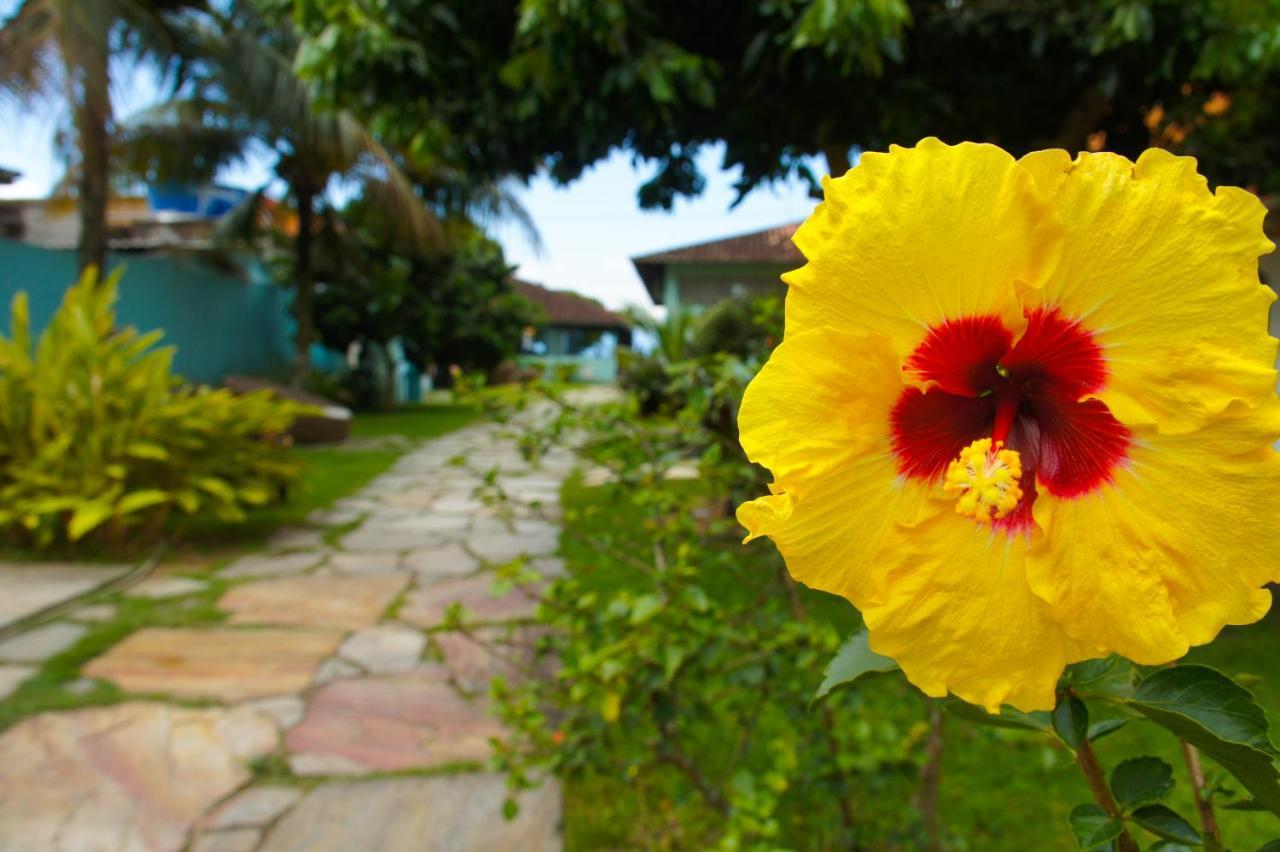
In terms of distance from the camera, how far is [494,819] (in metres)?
2.15

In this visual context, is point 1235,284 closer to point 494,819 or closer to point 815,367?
point 815,367

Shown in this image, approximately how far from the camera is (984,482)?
471 mm

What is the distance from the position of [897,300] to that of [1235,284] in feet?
0.54

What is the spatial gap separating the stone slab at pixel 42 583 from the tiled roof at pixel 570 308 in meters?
27.8

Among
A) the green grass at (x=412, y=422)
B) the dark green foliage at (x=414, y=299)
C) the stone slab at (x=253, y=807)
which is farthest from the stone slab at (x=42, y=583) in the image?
the dark green foliage at (x=414, y=299)

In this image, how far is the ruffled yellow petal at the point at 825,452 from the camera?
0.48 meters

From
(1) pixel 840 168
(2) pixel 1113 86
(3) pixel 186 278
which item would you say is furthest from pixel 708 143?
(3) pixel 186 278

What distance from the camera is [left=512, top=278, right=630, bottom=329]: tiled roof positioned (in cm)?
3275

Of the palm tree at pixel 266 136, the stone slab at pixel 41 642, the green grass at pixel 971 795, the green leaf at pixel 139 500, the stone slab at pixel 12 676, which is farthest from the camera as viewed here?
the palm tree at pixel 266 136

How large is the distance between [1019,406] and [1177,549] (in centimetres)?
13

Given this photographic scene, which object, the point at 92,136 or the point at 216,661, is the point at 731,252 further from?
the point at 216,661

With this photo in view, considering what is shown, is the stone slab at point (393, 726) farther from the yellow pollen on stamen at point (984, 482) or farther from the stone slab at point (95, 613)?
the yellow pollen on stamen at point (984, 482)

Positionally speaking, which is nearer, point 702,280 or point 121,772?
point 121,772

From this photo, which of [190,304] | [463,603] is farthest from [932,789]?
[190,304]
